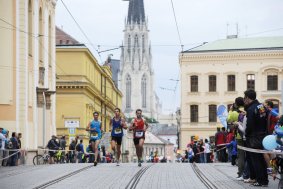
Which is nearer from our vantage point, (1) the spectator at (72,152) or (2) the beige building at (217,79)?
(1) the spectator at (72,152)

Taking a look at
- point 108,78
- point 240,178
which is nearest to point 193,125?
point 108,78

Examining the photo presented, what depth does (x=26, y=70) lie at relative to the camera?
140ft

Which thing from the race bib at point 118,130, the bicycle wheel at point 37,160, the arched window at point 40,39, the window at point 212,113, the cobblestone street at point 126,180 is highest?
the arched window at point 40,39

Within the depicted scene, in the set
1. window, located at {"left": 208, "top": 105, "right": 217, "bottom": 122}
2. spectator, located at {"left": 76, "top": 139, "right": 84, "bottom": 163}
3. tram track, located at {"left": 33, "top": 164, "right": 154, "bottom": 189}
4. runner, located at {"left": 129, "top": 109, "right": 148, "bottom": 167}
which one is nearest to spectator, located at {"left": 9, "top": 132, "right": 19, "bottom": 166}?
runner, located at {"left": 129, "top": 109, "right": 148, "bottom": 167}

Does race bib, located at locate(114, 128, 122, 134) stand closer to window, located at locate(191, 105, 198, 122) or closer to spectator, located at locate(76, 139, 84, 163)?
spectator, located at locate(76, 139, 84, 163)

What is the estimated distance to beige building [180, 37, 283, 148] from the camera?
76.4 metres

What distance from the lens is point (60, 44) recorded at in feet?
242

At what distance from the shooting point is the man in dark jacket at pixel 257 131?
15711mm

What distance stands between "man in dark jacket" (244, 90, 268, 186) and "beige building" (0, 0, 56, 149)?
26323 mm

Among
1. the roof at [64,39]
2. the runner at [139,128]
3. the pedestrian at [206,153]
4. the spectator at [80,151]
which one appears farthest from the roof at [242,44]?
the runner at [139,128]

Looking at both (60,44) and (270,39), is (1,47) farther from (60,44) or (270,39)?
(270,39)

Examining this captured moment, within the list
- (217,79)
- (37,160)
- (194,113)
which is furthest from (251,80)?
(37,160)

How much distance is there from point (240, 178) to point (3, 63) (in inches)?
974

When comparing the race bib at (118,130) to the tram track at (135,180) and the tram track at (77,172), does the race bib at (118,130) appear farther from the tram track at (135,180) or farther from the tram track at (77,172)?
the tram track at (135,180)
